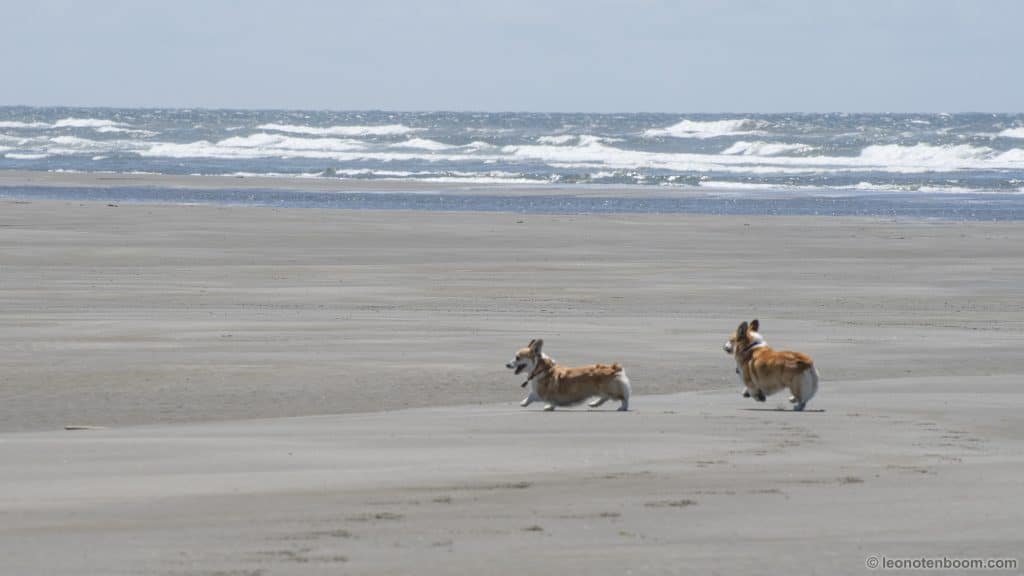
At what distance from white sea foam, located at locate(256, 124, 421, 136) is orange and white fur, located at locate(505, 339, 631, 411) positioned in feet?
274

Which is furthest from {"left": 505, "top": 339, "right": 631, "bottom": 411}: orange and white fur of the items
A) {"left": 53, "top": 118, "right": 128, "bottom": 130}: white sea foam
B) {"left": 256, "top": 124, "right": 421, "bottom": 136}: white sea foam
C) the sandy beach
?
{"left": 53, "top": 118, "right": 128, "bottom": 130}: white sea foam

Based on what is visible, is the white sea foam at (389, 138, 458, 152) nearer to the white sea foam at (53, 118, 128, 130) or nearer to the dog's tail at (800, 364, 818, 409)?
the white sea foam at (53, 118, 128, 130)

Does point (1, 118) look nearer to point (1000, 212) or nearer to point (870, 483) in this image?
point (1000, 212)

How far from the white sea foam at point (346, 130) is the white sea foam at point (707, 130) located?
47.6 ft

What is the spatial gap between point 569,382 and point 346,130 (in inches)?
3688

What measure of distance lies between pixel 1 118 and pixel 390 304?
116m

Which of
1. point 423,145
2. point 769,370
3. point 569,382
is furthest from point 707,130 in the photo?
point 569,382

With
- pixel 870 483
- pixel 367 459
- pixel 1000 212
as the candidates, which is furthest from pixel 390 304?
pixel 1000 212

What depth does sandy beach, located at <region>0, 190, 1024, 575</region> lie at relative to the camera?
591 centimetres

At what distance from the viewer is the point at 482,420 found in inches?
362

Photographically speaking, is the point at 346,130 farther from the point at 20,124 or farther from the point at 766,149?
the point at 766,149

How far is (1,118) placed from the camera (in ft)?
409

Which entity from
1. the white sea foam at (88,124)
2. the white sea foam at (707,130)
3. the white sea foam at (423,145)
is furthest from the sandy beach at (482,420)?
the white sea foam at (88,124)

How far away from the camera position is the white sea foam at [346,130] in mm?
96688
